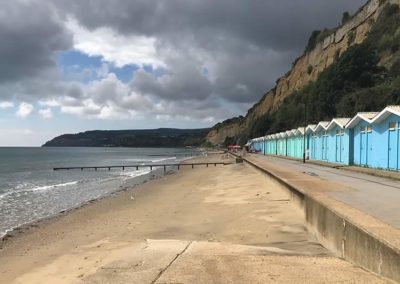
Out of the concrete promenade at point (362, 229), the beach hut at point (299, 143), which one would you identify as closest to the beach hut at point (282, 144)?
the beach hut at point (299, 143)

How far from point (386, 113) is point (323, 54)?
75281mm

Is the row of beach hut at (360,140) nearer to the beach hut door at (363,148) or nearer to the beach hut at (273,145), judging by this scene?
the beach hut door at (363,148)

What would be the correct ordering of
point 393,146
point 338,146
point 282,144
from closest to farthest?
point 393,146 → point 338,146 → point 282,144

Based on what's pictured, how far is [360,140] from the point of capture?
32156 millimetres

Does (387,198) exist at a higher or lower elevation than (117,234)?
higher

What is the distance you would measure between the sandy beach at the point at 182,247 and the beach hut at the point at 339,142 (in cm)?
1297

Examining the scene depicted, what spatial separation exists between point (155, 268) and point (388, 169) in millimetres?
21814

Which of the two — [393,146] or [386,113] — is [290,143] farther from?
[393,146]

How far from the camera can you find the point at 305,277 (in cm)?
679

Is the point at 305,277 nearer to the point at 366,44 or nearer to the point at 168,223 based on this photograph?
the point at 168,223

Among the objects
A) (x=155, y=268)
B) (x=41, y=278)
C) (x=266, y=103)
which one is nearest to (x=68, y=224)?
(x=41, y=278)

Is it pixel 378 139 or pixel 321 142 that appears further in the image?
pixel 321 142

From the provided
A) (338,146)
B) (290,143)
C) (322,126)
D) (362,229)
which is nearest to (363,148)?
(338,146)

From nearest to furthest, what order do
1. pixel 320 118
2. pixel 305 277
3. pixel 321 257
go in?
pixel 305 277, pixel 321 257, pixel 320 118
